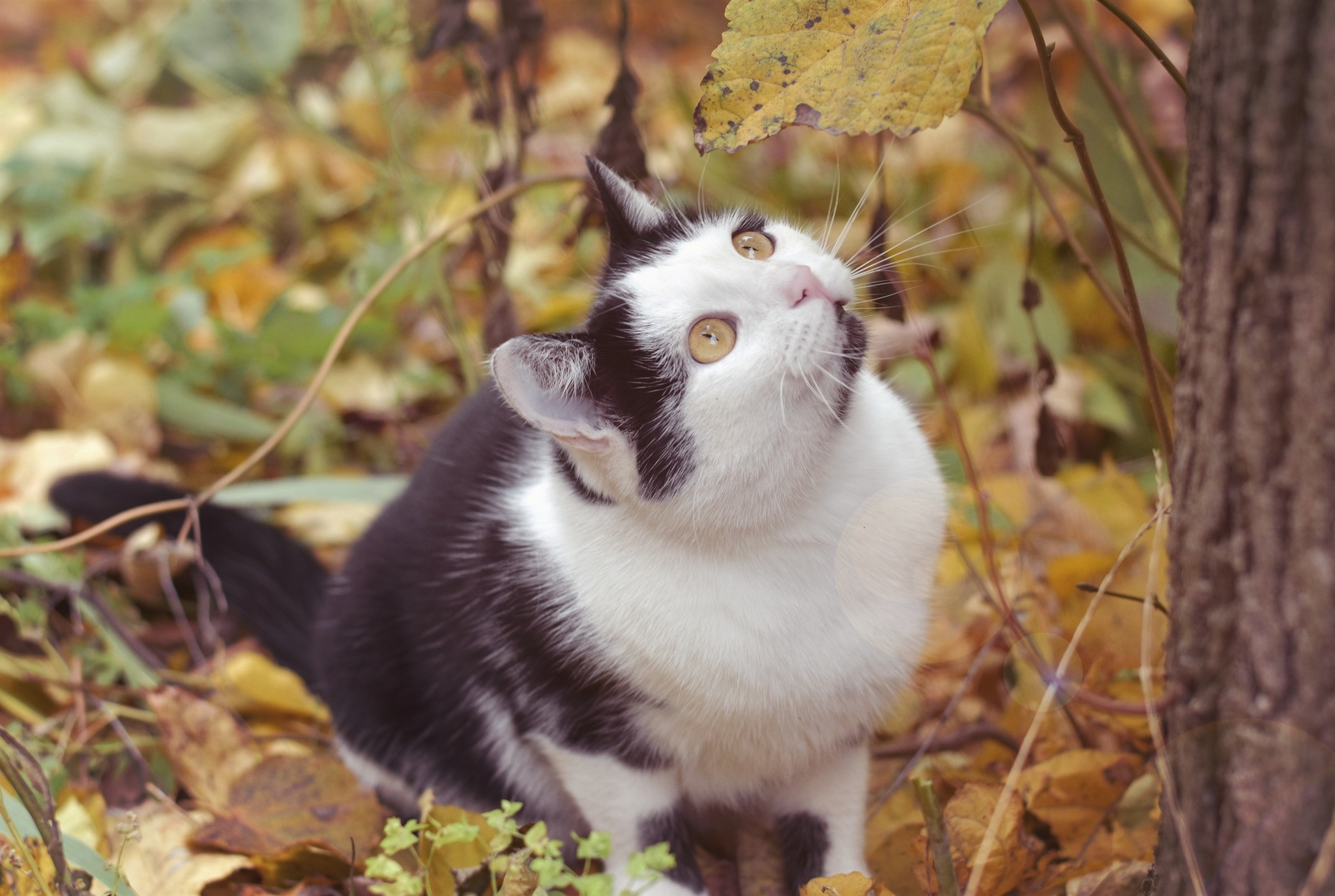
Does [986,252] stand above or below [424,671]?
above

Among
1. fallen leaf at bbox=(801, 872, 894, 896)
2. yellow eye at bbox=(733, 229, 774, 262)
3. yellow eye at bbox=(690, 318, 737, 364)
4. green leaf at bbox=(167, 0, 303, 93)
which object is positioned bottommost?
fallen leaf at bbox=(801, 872, 894, 896)

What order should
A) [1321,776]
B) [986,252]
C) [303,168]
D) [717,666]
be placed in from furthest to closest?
[303,168] → [986,252] → [717,666] → [1321,776]

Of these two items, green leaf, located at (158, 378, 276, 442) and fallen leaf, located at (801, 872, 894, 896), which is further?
green leaf, located at (158, 378, 276, 442)

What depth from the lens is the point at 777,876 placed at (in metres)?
1.38

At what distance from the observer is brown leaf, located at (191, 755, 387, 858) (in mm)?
1363

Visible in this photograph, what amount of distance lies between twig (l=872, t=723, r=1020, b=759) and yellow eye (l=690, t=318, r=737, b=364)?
1.91 ft

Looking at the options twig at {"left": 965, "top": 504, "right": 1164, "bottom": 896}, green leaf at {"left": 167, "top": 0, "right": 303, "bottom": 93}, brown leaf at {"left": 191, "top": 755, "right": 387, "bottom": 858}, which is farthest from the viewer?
green leaf at {"left": 167, "top": 0, "right": 303, "bottom": 93}

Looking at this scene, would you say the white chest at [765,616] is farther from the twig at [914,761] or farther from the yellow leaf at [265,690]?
the yellow leaf at [265,690]

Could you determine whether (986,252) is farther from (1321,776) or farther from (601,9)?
(601,9)

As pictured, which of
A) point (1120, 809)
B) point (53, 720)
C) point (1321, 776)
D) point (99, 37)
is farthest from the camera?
point (99, 37)

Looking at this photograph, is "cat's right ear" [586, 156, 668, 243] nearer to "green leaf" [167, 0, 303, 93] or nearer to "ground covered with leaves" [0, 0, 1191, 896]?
"ground covered with leaves" [0, 0, 1191, 896]

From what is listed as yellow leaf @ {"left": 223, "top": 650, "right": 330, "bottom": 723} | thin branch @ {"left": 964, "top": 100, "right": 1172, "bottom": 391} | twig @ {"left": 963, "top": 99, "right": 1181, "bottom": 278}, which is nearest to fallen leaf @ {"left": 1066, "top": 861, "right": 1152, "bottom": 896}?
thin branch @ {"left": 964, "top": 100, "right": 1172, "bottom": 391}

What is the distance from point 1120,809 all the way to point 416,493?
0.99 meters

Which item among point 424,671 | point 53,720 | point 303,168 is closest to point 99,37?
point 303,168
